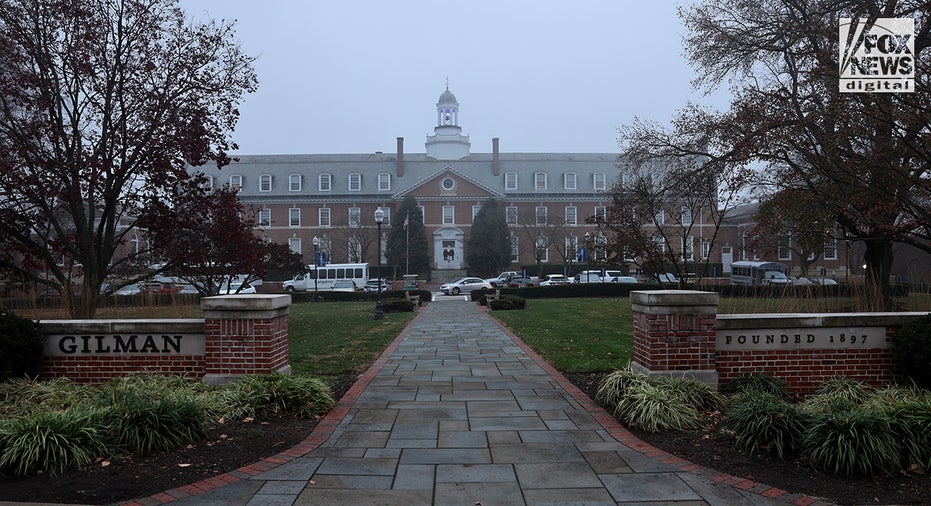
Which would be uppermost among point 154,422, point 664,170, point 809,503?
point 664,170

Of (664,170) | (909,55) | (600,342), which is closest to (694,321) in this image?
(600,342)

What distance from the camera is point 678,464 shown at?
527 cm

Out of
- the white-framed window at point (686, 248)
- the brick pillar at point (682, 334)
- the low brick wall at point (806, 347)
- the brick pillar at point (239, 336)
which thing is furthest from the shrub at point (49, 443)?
the white-framed window at point (686, 248)

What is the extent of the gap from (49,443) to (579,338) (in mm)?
10474

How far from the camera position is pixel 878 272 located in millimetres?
18484

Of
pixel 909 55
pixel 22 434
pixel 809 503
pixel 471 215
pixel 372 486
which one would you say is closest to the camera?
pixel 809 503

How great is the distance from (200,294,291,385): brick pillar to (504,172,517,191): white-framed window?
207 ft

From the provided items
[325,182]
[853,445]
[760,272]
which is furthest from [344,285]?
[853,445]

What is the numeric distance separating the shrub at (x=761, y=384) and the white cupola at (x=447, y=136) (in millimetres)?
73738

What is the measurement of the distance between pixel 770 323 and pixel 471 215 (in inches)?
2330

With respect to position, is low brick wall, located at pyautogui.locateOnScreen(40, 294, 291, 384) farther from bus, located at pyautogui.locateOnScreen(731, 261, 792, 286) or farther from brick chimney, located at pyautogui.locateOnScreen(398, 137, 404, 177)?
brick chimney, located at pyautogui.locateOnScreen(398, 137, 404, 177)

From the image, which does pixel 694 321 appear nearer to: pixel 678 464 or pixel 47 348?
pixel 678 464

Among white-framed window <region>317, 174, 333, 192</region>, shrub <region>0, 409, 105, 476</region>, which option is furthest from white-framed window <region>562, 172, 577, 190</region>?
shrub <region>0, 409, 105, 476</region>

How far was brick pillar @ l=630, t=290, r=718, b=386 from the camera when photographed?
7.46m
